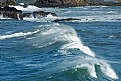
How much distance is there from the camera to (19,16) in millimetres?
57375

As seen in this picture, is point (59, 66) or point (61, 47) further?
point (61, 47)

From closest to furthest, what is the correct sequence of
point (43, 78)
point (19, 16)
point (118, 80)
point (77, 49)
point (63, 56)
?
point (43, 78)
point (118, 80)
point (63, 56)
point (77, 49)
point (19, 16)

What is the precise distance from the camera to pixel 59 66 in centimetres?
1597

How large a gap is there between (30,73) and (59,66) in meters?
1.09

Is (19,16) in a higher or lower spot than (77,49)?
lower

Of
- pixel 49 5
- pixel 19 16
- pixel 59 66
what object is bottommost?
pixel 49 5

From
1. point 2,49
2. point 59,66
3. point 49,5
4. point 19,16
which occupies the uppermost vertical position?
point 59,66

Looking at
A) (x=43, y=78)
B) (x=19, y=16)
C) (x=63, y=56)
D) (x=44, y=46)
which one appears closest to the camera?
(x=43, y=78)

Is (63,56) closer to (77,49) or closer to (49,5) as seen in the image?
(77,49)

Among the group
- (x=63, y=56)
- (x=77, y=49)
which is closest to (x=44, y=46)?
(x=77, y=49)

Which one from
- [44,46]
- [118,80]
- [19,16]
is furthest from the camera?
[19,16]

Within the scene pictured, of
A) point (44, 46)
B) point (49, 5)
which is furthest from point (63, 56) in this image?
point (49, 5)

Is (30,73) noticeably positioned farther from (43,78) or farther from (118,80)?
(118,80)

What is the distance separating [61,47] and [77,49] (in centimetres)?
145
